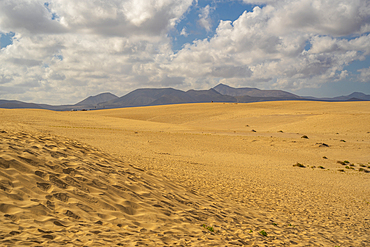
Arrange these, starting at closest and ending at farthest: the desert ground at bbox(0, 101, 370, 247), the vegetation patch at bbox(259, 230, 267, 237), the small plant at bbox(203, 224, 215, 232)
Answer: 1. the desert ground at bbox(0, 101, 370, 247)
2. the small plant at bbox(203, 224, 215, 232)
3. the vegetation patch at bbox(259, 230, 267, 237)

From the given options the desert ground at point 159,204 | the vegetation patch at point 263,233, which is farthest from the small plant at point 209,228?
the vegetation patch at point 263,233

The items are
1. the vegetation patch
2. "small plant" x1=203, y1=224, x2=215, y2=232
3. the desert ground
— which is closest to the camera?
the desert ground

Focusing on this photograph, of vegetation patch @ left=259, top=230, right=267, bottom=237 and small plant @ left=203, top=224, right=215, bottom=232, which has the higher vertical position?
small plant @ left=203, top=224, right=215, bottom=232

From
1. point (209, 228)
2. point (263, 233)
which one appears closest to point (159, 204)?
point (209, 228)

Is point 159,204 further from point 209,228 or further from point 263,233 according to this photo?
point 263,233

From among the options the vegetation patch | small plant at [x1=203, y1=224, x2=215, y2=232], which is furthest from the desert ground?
small plant at [x1=203, y1=224, x2=215, y2=232]

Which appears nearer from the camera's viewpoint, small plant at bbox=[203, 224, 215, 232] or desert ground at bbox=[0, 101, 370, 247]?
desert ground at bbox=[0, 101, 370, 247]

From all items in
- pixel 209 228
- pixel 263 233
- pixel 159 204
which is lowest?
pixel 263 233

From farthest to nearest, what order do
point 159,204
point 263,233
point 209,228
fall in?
1. point 159,204
2. point 263,233
3. point 209,228

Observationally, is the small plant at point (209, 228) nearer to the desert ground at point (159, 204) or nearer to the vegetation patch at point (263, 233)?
the desert ground at point (159, 204)

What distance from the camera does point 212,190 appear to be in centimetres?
1180

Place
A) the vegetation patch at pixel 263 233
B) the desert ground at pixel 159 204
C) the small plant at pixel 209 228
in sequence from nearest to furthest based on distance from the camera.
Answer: the desert ground at pixel 159 204 → the small plant at pixel 209 228 → the vegetation patch at pixel 263 233

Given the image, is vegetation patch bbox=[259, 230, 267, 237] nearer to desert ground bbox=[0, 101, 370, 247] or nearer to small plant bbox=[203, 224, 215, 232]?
desert ground bbox=[0, 101, 370, 247]

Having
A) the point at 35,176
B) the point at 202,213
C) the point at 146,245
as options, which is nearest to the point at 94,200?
the point at 35,176
